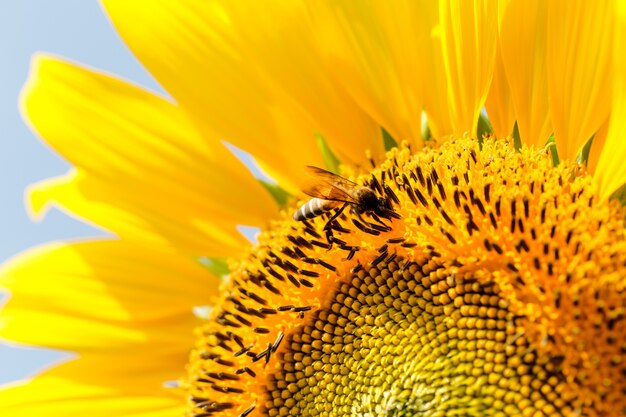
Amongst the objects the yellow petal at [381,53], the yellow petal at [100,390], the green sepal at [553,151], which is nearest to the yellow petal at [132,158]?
the yellow petal at [100,390]

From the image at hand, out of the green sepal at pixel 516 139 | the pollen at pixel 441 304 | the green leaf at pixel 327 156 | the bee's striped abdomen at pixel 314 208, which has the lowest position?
the pollen at pixel 441 304

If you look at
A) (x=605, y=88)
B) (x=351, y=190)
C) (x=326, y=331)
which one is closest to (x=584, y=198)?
(x=605, y=88)

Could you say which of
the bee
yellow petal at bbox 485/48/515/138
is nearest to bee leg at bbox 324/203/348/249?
the bee

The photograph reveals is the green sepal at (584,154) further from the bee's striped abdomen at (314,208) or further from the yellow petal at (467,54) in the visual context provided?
the bee's striped abdomen at (314,208)

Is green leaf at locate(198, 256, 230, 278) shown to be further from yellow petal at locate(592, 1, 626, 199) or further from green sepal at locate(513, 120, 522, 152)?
yellow petal at locate(592, 1, 626, 199)

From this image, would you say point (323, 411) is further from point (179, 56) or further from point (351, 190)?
point (179, 56)
